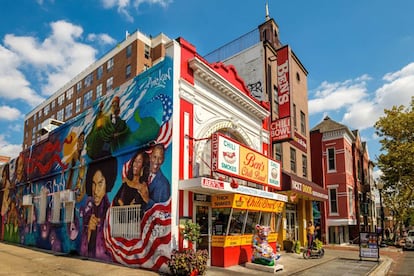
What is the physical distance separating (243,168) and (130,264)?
203 inches

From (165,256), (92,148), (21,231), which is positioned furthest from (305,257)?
(21,231)

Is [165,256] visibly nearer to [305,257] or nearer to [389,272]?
[305,257]

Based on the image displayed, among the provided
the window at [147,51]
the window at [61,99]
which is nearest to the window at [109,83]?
the window at [147,51]

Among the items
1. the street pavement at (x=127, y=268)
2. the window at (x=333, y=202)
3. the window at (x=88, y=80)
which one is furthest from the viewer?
the window at (x=88, y=80)

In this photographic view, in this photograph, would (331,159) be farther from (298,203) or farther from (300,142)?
(298,203)

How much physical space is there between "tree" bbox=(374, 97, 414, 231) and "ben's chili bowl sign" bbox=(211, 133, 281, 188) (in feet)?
65.0

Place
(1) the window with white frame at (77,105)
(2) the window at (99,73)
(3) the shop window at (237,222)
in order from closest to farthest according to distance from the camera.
→ (3) the shop window at (237,222) < (2) the window at (99,73) < (1) the window with white frame at (77,105)

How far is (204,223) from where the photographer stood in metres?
12.1

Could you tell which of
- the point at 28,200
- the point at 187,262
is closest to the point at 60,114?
the point at 28,200

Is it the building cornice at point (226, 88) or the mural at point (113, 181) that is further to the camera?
the building cornice at point (226, 88)

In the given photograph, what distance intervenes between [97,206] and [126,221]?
7.29 feet

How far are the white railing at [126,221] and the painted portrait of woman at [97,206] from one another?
2.22ft

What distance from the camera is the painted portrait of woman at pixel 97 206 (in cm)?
1334

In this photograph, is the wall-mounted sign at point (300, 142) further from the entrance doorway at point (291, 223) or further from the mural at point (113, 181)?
the mural at point (113, 181)
